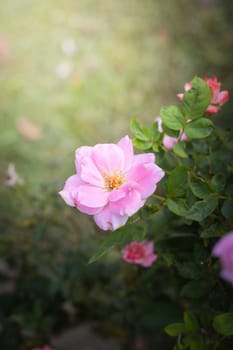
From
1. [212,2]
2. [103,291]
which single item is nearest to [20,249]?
[103,291]

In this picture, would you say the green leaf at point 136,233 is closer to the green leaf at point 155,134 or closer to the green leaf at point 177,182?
the green leaf at point 177,182

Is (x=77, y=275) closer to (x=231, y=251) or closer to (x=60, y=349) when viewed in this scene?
(x=60, y=349)

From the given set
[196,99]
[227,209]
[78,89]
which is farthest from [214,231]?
[78,89]

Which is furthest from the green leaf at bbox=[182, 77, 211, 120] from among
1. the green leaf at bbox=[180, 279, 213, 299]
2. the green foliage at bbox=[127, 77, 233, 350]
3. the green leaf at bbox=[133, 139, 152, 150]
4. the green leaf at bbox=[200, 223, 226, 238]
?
the green leaf at bbox=[180, 279, 213, 299]

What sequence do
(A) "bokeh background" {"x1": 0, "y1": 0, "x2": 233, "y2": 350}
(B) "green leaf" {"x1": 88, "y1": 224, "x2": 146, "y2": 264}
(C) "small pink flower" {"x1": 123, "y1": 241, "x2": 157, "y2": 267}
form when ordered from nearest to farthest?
1. (B) "green leaf" {"x1": 88, "y1": 224, "x2": 146, "y2": 264}
2. (C) "small pink flower" {"x1": 123, "y1": 241, "x2": 157, "y2": 267}
3. (A) "bokeh background" {"x1": 0, "y1": 0, "x2": 233, "y2": 350}

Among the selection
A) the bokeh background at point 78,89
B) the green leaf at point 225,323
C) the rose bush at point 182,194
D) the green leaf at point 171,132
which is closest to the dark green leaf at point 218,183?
the rose bush at point 182,194

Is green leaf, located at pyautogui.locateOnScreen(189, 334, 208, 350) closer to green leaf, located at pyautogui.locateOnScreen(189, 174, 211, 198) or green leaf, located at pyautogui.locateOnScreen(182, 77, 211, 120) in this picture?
green leaf, located at pyautogui.locateOnScreen(189, 174, 211, 198)

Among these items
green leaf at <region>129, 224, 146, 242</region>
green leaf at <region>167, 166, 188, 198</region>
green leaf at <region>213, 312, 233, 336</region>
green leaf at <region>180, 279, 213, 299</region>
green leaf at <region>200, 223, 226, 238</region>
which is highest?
green leaf at <region>167, 166, 188, 198</region>
